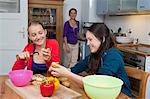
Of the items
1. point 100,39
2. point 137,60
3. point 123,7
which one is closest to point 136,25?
point 123,7

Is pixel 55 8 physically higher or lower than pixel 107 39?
higher

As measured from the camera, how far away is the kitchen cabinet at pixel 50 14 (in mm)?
4531

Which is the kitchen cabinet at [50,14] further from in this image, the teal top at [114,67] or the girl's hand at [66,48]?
the teal top at [114,67]

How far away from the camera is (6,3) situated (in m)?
4.11

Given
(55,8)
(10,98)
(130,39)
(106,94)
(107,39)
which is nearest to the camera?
(106,94)

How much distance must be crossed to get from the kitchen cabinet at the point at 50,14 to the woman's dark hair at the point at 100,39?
110 inches

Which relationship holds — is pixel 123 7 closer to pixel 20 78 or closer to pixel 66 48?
pixel 66 48

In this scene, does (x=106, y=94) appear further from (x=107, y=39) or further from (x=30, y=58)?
(x=30, y=58)

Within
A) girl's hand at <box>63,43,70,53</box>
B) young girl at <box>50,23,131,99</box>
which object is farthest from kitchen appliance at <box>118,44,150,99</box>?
girl's hand at <box>63,43,70,53</box>

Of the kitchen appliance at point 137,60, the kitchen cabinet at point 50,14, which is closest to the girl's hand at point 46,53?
the kitchen appliance at point 137,60

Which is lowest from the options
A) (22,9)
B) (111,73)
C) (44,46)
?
(111,73)

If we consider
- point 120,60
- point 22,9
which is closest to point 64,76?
point 120,60

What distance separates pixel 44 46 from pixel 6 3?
8.05ft

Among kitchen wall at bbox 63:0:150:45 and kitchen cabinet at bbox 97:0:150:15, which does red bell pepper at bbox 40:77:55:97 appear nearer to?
kitchen cabinet at bbox 97:0:150:15
